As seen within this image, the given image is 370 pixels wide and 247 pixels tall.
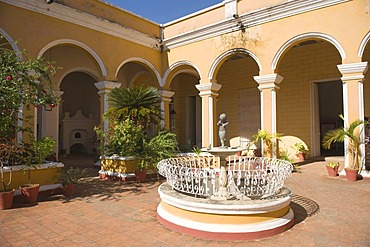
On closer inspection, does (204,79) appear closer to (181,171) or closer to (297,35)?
(297,35)

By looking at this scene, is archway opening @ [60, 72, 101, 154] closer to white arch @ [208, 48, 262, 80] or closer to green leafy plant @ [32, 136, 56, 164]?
white arch @ [208, 48, 262, 80]

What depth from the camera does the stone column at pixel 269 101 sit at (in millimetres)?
8602

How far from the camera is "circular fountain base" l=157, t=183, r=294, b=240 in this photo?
3.47m

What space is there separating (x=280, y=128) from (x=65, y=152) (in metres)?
11.4

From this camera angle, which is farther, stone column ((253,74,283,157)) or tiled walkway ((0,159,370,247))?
stone column ((253,74,283,157))

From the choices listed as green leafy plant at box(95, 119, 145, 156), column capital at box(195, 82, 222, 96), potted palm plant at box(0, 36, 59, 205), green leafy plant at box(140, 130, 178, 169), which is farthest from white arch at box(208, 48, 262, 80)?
potted palm plant at box(0, 36, 59, 205)

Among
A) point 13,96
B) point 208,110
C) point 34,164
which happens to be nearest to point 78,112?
point 208,110

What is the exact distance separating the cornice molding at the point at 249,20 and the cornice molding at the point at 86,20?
1.14 m

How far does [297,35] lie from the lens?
26.8ft

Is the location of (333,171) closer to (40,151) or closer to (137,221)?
(137,221)

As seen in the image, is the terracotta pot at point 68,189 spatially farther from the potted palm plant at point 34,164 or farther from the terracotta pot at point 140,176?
the terracotta pot at point 140,176

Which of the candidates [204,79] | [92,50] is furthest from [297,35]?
[92,50]

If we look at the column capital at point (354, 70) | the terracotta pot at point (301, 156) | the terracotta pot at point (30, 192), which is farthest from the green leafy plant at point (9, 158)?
the terracotta pot at point (301, 156)

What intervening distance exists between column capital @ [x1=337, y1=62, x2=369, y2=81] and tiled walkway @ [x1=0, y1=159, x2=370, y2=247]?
284 centimetres
